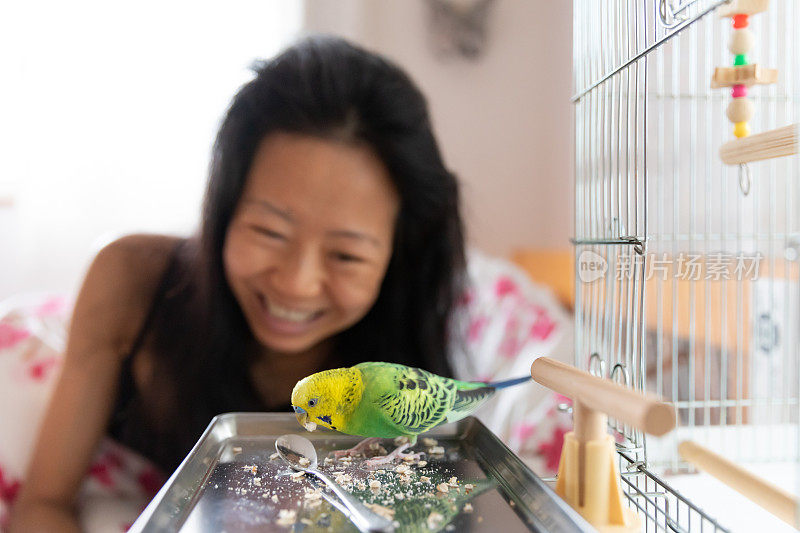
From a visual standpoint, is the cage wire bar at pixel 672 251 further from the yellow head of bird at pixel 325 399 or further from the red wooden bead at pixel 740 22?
the yellow head of bird at pixel 325 399

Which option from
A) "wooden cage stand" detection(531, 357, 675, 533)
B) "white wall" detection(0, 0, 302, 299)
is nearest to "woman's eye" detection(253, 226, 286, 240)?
"wooden cage stand" detection(531, 357, 675, 533)

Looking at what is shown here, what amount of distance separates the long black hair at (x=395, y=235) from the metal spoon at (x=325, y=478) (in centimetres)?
55

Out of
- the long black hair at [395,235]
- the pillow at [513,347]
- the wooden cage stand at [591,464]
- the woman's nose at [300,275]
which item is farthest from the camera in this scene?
the pillow at [513,347]

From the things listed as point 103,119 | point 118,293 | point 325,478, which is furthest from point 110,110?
Answer: point 325,478

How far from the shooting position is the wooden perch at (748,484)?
0.35 meters

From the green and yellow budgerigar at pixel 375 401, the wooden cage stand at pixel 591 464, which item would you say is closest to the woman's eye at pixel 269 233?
the green and yellow budgerigar at pixel 375 401

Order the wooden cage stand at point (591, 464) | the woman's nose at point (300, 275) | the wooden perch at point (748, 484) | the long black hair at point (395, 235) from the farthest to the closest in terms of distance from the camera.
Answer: the long black hair at point (395, 235), the woman's nose at point (300, 275), the wooden cage stand at point (591, 464), the wooden perch at point (748, 484)

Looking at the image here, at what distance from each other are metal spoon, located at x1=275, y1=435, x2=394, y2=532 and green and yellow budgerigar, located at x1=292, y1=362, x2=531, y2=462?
0.06ft

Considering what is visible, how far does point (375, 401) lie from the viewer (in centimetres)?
53

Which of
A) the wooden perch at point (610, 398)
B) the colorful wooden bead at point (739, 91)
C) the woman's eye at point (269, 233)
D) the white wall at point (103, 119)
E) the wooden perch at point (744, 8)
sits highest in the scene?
the white wall at point (103, 119)

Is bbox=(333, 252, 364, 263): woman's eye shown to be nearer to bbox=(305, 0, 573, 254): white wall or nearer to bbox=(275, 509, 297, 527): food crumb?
bbox=(275, 509, 297, 527): food crumb

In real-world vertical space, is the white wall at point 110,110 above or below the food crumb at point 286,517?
above

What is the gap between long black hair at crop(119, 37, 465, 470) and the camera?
40.1 inches

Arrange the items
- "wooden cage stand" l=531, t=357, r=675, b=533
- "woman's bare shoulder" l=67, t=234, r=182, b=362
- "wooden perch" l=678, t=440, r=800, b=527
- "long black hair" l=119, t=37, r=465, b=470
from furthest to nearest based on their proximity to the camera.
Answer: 1. "woman's bare shoulder" l=67, t=234, r=182, b=362
2. "long black hair" l=119, t=37, r=465, b=470
3. "wooden cage stand" l=531, t=357, r=675, b=533
4. "wooden perch" l=678, t=440, r=800, b=527
